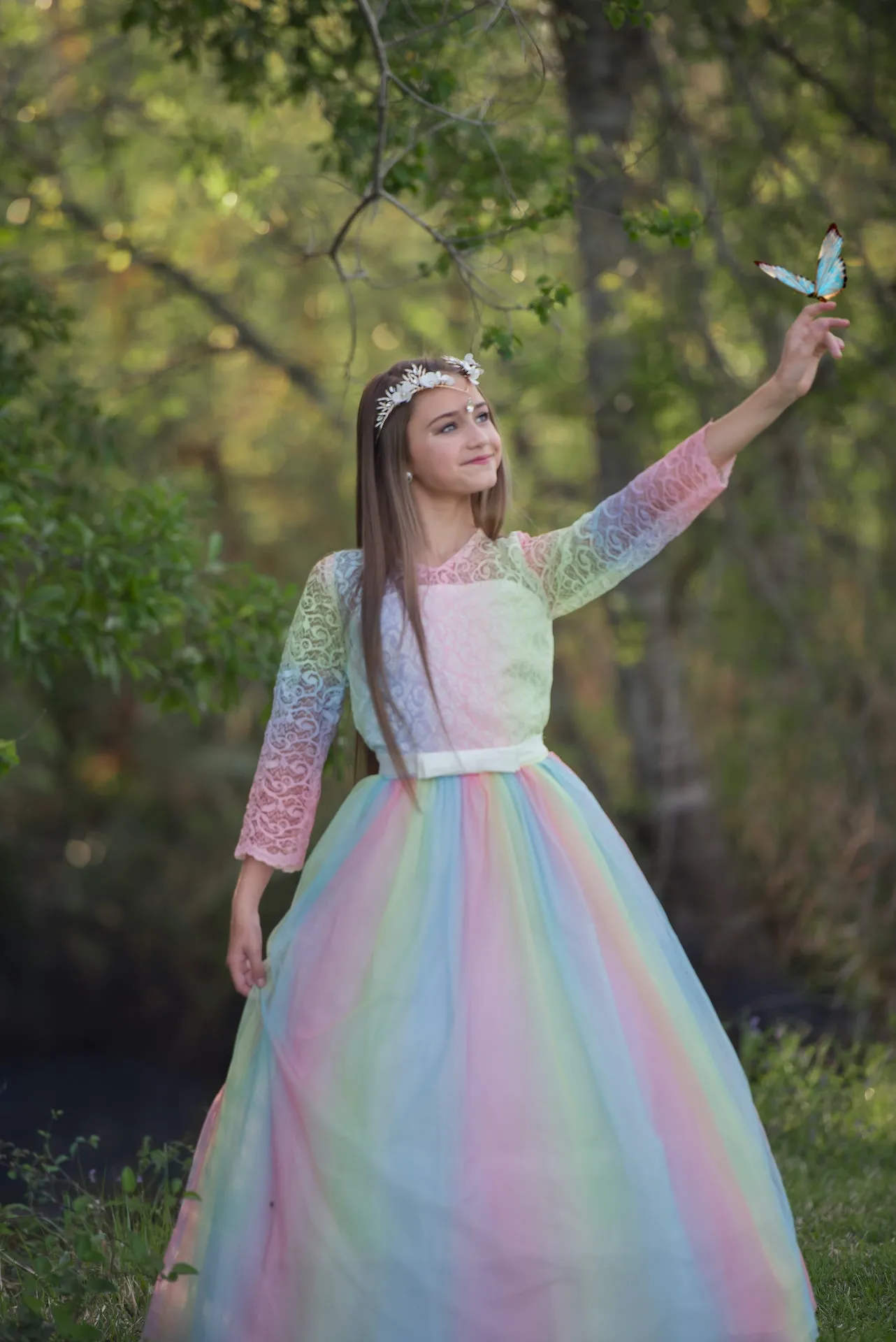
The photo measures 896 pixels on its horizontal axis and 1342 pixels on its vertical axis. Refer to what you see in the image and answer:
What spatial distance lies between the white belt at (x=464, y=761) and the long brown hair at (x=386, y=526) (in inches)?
1.0

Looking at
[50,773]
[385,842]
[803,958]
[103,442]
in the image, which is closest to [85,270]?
[50,773]

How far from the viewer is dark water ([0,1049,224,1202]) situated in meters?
6.43

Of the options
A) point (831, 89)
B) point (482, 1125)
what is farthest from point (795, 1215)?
point (831, 89)

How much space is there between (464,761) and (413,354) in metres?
5.15

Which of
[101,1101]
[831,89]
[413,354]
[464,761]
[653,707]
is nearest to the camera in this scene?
[464,761]

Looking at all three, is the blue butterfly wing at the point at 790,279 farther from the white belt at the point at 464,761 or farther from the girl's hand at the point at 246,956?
the girl's hand at the point at 246,956

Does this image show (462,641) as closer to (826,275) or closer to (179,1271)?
(826,275)

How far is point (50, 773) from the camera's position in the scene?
8797 mm

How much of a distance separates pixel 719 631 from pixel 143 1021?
356 cm

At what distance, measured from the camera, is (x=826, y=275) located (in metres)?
2.60

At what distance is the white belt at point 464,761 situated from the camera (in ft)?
8.98

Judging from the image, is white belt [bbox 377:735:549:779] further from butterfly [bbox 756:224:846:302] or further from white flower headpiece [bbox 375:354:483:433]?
butterfly [bbox 756:224:846:302]

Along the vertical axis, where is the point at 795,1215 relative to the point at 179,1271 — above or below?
below

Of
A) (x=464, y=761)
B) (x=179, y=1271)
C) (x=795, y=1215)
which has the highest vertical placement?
Result: (x=464, y=761)
